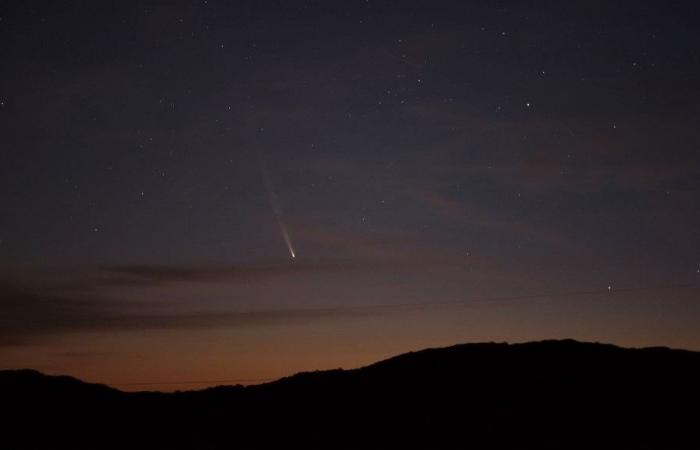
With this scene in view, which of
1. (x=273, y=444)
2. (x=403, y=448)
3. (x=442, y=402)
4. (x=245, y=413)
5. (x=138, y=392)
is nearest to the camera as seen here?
(x=403, y=448)

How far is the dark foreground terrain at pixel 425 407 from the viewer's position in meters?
29.2

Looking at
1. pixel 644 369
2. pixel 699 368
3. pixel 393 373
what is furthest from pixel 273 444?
pixel 699 368

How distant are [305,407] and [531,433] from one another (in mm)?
11215

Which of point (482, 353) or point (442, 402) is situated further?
point (482, 353)

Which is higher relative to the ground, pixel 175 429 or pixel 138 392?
pixel 138 392

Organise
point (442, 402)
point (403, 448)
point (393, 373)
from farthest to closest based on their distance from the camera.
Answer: point (393, 373) → point (442, 402) → point (403, 448)

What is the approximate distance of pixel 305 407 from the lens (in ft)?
120

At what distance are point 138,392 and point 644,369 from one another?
2592cm

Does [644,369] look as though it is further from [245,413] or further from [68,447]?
[68,447]

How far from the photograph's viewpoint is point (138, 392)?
45.8 m

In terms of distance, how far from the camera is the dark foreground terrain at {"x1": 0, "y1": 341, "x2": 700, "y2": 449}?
29203mm

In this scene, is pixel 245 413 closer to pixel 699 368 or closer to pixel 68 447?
pixel 68 447

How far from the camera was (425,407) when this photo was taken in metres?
33.6

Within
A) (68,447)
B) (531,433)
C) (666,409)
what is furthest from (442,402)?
(68,447)
